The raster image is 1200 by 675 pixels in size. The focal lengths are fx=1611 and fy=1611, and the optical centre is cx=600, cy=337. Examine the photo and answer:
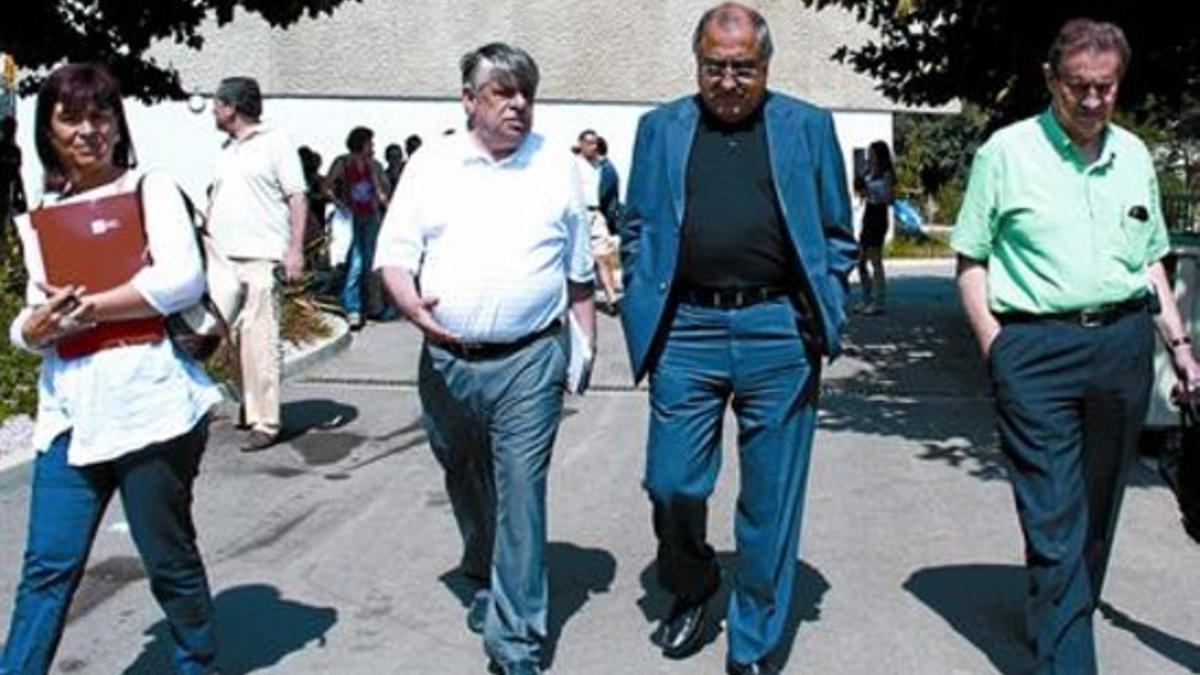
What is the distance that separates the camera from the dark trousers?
181 inches

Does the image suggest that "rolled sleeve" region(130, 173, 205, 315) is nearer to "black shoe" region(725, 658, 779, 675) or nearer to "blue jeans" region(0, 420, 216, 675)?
"blue jeans" region(0, 420, 216, 675)

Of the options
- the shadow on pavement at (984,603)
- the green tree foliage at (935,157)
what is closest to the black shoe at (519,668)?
the shadow on pavement at (984,603)

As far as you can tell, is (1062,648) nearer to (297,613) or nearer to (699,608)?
(699,608)

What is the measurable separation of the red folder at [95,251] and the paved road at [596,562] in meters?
1.26

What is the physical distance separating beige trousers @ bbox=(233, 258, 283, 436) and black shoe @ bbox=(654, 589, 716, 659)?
12.3 ft

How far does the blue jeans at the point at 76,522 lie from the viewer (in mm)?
4262

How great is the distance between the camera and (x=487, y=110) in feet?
15.6

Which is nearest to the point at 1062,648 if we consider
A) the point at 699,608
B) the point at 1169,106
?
the point at 699,608

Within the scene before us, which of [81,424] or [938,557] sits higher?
[81,424]

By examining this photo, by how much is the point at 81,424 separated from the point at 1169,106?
982 cm

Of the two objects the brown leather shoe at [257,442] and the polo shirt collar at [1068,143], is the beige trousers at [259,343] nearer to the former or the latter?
the brown leather shoe at [257,442]

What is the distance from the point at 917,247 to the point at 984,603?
23002 millimetres

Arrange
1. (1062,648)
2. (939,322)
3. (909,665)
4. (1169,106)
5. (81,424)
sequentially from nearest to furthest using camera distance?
(81,424) < (1062,648) < (909,665) < (1169,106) < (939,322)

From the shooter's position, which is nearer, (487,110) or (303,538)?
(487,110)
